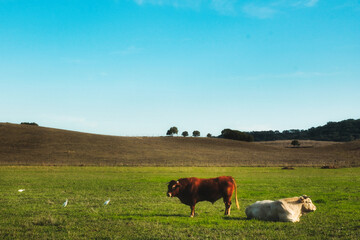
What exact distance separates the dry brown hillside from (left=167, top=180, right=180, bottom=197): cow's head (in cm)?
5891

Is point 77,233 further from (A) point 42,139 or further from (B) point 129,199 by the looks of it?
(A) point 42,139

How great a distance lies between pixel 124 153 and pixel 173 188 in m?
81.3

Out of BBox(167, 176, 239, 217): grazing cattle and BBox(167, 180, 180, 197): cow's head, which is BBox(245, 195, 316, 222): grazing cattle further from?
BBox(167, 180, 180, 197): cow's head

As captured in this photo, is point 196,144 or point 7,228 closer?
point 7,228

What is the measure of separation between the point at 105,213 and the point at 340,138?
190759mm

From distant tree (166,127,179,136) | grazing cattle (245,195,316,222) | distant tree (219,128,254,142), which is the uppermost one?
distant tree (166,127,179,136)

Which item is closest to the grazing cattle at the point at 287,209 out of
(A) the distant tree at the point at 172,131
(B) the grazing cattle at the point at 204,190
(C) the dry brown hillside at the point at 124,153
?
(B) the grazing cattle at the point at 204,190

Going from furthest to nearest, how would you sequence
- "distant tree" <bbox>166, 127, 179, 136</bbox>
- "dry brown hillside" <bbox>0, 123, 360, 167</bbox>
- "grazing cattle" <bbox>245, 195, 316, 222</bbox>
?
"distant tree" <bbox>166, 127, 179, 136</bbox>
"dry brown hillside" <bbox>0, 123, 360, 167</bbox>
"grazing cattle" <bbox>245, 195, 316, 222</bbox>

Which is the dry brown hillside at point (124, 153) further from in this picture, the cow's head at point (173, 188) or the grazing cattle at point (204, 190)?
the cow's head at point (173, 188)

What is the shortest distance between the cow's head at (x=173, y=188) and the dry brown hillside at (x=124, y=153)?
193 ft

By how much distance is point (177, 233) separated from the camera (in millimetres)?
11188

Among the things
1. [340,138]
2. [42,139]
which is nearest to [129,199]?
[42,139]

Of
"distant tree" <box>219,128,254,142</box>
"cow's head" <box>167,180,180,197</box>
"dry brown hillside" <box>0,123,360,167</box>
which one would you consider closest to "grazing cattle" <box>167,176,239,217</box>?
"cow's head" <box>167,180,180,197</box>

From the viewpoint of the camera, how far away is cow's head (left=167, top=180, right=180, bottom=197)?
1353cm
